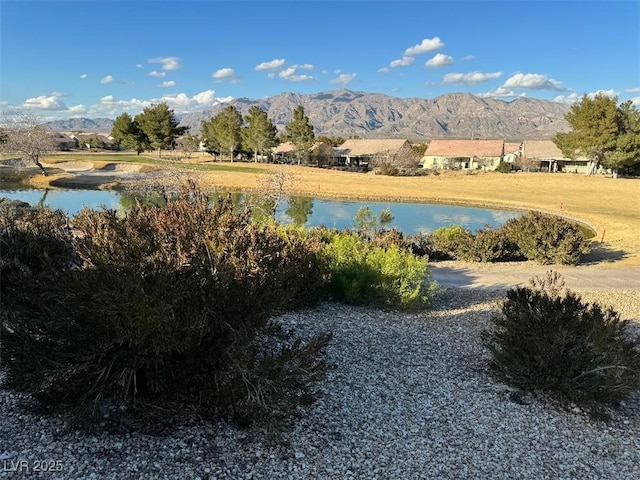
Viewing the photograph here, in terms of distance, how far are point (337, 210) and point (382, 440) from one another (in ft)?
94.3

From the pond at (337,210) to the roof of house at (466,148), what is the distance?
130 ft

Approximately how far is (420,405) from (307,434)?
4.67 ft

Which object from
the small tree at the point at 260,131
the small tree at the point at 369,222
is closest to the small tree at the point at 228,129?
the small tree at the point at 260,131

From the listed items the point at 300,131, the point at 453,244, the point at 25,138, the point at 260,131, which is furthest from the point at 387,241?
the point at 300,131

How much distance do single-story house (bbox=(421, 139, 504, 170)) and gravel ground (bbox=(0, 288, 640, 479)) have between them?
6706 cm

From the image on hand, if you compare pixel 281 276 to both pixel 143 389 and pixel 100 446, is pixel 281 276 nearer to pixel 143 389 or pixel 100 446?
pixel 143 389

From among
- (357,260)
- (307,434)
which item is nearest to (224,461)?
(307,434)

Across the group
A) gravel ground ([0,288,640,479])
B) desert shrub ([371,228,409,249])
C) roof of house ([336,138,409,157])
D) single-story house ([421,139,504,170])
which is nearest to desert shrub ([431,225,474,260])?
desert shrub ([371,228,409,249])

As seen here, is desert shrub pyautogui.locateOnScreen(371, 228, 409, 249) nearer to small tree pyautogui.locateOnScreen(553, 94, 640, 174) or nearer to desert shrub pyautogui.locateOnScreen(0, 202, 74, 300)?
desert shrub pyautogui.locateOnScreen(0, 202, 74, 300)

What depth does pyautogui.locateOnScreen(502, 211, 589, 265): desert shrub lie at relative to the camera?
49.3ft

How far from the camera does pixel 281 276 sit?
464 cm

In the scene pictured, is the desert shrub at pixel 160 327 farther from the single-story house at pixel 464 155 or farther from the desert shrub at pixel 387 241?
the single-story house at pixel 464 155

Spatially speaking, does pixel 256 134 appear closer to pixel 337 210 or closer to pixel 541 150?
pixel 337 210

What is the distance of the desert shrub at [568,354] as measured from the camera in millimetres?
5355
